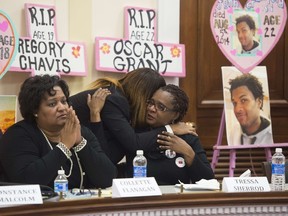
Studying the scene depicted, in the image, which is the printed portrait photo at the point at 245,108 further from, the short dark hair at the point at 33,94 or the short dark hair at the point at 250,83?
the short dark hair at the point at 33,94

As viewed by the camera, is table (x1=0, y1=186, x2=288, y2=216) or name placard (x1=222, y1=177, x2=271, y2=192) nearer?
table (x1=0, y1=186, x2=288, y2=216)

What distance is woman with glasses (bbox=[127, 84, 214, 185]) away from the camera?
346cm

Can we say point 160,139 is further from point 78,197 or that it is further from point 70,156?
point 78,197

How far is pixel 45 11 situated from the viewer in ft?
16.8

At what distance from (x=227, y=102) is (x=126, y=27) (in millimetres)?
1020

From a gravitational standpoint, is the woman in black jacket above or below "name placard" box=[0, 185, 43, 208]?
above

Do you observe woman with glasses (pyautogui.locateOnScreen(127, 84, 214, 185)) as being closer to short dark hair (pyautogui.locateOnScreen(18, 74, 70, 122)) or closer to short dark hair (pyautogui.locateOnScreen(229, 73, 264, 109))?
short dark hair (pyautogui.locateOnScreen(18, 74, 70, 122))

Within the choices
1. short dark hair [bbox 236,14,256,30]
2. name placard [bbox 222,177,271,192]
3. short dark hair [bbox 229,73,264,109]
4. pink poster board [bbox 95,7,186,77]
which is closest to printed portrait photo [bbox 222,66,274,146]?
short dark hair [bbox 229,73,264,109]

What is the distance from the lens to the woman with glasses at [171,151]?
3463mm

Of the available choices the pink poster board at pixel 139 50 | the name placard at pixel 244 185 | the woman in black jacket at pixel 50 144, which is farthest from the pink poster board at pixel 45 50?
the name placard at pixel 244 185

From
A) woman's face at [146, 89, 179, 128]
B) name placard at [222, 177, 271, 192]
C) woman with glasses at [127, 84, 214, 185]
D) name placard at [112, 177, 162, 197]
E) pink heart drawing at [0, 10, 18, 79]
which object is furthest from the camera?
pink heart drawing at [0, 10, 18, 79]

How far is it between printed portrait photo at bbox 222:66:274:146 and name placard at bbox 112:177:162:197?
2.70m

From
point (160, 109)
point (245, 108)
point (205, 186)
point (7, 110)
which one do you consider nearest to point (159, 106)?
point (160, 109)

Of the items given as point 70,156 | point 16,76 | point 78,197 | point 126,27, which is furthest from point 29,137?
point 126,27
